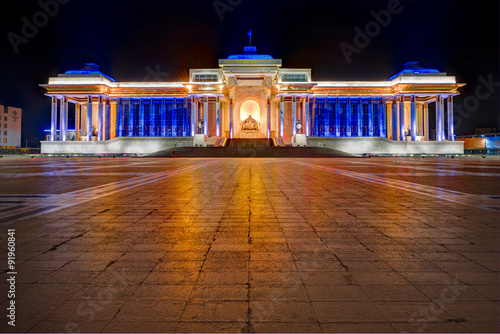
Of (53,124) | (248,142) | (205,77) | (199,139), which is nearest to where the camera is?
(248,142)

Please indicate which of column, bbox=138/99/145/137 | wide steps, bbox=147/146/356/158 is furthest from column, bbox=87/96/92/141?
wide steps, bbox=147/146/356/158

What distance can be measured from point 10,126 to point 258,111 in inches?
2942

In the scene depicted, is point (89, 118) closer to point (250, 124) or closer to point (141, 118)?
point (141, 118)

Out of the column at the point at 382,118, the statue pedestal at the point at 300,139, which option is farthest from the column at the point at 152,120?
the column at the point at 382,118

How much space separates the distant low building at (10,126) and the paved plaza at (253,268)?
334 ft

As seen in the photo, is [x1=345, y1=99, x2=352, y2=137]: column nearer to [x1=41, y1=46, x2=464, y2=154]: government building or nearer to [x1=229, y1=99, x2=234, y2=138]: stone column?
[x1=41, y1=46, x2=464, y2=154]: government building

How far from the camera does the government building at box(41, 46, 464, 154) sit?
168 ft

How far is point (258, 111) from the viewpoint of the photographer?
6331 centimetres

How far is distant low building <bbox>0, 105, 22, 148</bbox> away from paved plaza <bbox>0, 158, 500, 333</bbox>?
101796mm

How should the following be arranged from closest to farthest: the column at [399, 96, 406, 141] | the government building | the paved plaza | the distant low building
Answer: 1. the paved plaza
2. the government building
3. the column at [399, 96, 406, 141]
4. the distant low building

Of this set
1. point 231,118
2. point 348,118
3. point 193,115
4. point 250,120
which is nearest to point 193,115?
point 193,115

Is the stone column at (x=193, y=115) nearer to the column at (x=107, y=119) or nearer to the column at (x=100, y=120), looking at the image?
the column at (x=100, y=120)

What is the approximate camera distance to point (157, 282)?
3.22m

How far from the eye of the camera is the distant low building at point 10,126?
8619 cm
